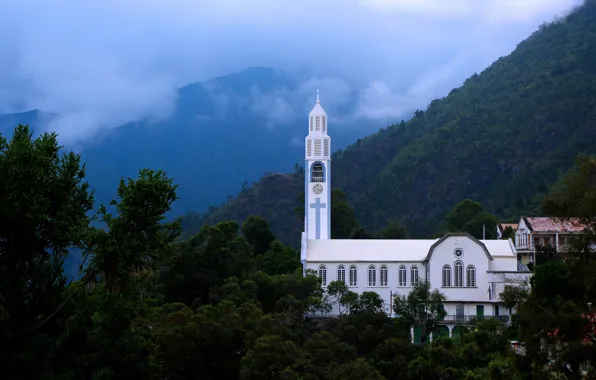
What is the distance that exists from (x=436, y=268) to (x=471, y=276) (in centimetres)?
190

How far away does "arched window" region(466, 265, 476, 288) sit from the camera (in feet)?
162

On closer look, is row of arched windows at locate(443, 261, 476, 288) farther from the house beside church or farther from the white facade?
the house beside church

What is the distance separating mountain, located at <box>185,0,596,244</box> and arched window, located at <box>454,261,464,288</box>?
36127 millimetres

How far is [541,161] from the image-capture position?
308 feet

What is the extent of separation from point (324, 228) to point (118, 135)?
245ft

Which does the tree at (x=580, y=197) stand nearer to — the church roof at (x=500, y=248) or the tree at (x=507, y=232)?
the church roof at (x=500, y=248)

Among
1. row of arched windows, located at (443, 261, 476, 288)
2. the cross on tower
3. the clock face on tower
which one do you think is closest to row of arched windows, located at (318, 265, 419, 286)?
row of arched windows, located at (443, 261, 476, 288)

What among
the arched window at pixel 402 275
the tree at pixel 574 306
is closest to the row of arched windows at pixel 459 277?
the arched window at pixel 402 275

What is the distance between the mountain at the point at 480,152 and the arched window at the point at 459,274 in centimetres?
3613

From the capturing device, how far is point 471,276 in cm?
4934

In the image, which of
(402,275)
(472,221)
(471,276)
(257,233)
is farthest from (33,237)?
(472,221)

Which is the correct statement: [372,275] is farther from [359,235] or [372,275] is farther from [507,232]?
[507,232]

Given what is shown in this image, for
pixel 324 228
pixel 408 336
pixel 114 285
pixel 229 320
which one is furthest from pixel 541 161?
pixel 114 285

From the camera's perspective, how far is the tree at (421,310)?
43281mm
